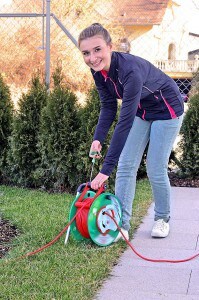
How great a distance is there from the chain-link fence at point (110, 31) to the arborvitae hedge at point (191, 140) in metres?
1.00

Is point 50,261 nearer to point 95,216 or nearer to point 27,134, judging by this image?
point 95,216

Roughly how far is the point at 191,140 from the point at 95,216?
11.0 ft

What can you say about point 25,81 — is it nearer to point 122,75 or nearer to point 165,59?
point 165,59

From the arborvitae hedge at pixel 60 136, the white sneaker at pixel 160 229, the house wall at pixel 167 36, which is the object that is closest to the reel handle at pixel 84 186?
the white sneaker at pixel 160 229

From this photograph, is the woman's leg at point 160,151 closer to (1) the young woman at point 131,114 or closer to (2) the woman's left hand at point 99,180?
(1) the young woman at point 131,114

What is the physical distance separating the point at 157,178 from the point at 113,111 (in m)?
0.68

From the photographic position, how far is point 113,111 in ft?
14.7

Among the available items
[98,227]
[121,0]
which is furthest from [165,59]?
[98,227]

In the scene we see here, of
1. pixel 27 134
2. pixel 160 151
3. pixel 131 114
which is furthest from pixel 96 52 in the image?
pixel 27 134

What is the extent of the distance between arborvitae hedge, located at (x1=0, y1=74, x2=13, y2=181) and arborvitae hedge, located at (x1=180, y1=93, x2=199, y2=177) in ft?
7.63

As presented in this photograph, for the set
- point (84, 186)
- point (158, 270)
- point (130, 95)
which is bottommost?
point (158, 270)

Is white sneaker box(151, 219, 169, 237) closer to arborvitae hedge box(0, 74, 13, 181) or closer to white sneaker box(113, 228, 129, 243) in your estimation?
white sneaker box(113, 228, 129, 243)

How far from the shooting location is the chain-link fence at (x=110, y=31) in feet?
28.5

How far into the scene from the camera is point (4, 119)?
7.26 meters
